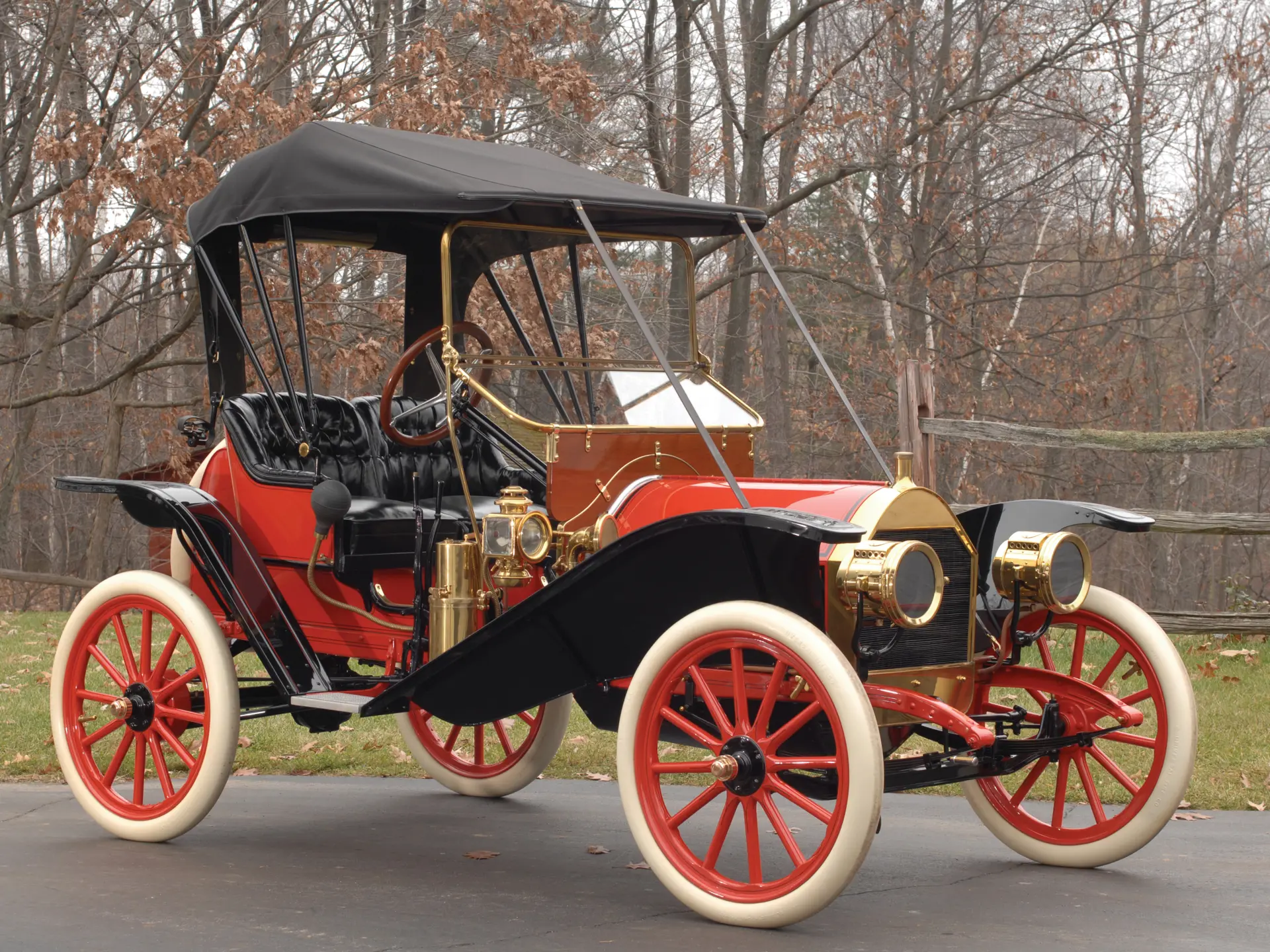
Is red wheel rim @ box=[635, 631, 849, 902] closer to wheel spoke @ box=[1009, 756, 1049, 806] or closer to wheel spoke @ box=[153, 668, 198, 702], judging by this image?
wheel spoke @ box=[1009, 756, 1049, 806]

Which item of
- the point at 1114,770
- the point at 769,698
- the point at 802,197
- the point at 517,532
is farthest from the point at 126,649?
the point at 802,197

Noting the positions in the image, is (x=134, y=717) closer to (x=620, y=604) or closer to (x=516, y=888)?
(x=516, y=888)

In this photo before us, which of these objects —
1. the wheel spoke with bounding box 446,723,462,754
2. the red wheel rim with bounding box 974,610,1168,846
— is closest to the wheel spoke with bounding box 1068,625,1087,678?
the red wheel rim with bounding box 974,610,1168,846

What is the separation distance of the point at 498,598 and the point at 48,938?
1.75 meters

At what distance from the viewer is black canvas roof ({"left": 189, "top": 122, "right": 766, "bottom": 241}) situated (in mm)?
4938

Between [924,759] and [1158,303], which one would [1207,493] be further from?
[924,759]

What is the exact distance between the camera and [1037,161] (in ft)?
64.6

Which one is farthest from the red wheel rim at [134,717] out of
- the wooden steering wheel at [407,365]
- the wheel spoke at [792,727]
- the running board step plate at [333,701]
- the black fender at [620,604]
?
the wheel spoke at [792,727]

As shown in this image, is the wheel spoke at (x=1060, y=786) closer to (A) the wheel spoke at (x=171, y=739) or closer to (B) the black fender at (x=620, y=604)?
(B) the black fender at (x=620, y=604)

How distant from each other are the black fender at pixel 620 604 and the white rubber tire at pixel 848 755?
0.16 m

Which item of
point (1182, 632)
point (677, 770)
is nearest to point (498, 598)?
point (677, 770)

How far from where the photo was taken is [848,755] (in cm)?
373

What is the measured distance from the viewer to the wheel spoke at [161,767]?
5.31 metres

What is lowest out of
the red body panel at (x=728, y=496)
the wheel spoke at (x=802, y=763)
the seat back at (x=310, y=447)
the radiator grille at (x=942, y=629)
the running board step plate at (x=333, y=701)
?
the running board step plate at (x=333, y=701)
